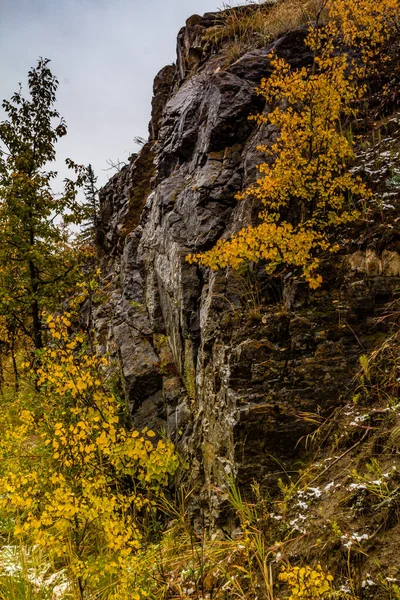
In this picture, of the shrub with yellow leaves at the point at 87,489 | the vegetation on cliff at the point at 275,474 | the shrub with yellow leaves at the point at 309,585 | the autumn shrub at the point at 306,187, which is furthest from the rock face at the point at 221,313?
the shrub with yellow leaves at the point at 309,585

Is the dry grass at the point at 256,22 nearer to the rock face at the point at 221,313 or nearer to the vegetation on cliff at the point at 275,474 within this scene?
the rock face at the point at 221,313

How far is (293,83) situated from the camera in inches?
179

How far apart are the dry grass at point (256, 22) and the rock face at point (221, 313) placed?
428mm

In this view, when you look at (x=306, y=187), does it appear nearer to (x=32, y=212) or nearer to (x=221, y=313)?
(x=221, y=313)

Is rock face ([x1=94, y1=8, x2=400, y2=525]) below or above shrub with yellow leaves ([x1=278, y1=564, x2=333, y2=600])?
above

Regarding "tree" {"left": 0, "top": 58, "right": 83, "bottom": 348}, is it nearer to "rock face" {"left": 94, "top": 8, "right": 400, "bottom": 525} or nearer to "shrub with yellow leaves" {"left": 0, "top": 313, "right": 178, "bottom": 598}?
"rock face" {"left": 94, "top": 8, "right": 400, "bottom": 525}

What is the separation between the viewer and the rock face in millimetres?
3674

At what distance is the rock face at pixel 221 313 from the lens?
3674mm

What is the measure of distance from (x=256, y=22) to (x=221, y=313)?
7062 millimetres

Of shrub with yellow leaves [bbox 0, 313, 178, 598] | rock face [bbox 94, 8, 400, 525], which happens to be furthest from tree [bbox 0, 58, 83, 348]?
shrub with yellow leaves [bbox 0, 313, 178, 598]

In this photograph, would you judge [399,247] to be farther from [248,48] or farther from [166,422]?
[248,48]

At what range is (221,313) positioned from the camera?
4.73 m

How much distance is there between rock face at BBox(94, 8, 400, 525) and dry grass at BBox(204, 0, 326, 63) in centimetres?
43

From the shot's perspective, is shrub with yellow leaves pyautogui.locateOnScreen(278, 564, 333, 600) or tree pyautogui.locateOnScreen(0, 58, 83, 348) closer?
shrub with yellow leaves pyautogui.locateOnScreen(278, 564, 333, 600)
